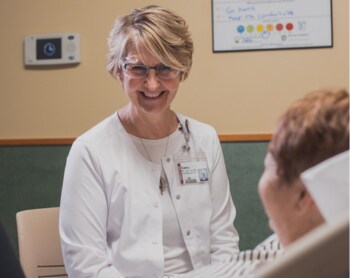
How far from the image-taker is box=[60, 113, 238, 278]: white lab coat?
1953 mm

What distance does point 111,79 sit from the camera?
3.10 m

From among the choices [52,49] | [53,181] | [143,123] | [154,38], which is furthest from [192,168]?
[52,49]

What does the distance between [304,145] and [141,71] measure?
1298mm

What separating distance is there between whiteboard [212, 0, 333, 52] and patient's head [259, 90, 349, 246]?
207cm

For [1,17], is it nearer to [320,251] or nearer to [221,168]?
[221,168]

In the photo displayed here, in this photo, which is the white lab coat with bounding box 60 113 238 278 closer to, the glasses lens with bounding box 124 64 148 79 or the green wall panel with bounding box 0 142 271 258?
the glasses lens with bounding box 124 64 148 79

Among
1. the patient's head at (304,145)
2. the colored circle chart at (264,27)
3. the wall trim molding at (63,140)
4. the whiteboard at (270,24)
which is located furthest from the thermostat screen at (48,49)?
the patient's head at (304,145)

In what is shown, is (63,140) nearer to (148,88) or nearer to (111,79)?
(111,79)

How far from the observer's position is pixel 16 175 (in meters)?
3.20

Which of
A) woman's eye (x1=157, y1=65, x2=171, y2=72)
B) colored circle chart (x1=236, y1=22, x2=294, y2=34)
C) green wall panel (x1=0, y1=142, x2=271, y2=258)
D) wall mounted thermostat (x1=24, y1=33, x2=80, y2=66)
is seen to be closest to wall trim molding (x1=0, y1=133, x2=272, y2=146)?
green wall panel (x1=0, y1=142, x2=271, y2=258)

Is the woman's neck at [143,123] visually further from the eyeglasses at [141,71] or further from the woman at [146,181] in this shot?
the eyeglasses at [141,71]

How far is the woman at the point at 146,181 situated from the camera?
197 centimetres

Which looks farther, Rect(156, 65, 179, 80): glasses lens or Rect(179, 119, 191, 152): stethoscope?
Rect(179, 119, 191, 152): stethoscope

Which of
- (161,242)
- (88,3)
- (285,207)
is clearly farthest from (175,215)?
(88,3)
